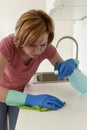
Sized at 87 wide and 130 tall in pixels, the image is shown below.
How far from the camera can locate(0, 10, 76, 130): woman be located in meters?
0.98

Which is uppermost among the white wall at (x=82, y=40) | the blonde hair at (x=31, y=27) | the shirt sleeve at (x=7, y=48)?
the blonde hair at (x=31, y=27)

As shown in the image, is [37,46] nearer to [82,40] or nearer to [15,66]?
[15,66]

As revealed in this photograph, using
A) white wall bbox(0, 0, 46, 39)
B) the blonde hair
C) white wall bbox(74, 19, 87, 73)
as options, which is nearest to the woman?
the blonde hair

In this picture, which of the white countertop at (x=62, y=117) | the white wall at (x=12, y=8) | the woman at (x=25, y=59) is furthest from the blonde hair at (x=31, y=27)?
the white wall at (x=12, y=8)

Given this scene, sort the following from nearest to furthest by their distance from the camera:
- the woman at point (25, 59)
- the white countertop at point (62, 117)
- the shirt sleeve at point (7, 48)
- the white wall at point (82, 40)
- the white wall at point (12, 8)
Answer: the white countertop at point (62, 117) → the woman at point (25, 59) → the shirt sleeve at point (7, 48) → the white wall at point (82, 40) → the white wall at point (12, 8)

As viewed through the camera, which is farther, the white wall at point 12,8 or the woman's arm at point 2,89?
the white wall at point 12,8

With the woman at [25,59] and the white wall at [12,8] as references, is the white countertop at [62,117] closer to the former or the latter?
the woman at [25,59]

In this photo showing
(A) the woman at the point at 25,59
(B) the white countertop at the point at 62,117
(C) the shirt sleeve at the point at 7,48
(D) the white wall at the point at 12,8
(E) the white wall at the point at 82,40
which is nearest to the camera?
(B) the white countertop at the point at 62,117

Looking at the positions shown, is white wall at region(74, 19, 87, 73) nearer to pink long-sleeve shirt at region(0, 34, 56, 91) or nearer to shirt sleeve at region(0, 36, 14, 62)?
pink long-sleeve shirt at region(0, 34, 56, 91)

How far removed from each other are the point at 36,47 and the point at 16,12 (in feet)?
6.10

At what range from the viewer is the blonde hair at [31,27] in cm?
101

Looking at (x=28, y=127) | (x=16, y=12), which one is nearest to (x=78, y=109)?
(x=28, y=127)

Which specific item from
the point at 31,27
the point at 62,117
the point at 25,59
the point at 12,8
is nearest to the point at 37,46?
the point at 31,27

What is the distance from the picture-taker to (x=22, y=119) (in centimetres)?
84
